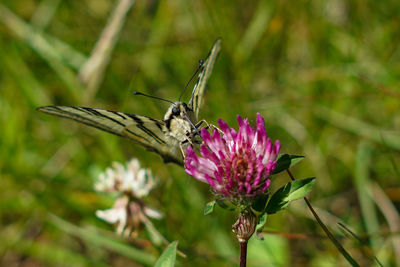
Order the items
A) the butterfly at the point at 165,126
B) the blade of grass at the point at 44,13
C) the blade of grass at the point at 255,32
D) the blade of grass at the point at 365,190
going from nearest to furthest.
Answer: the butterfly at the point at 165,126
the blade of grass at the point at 365,190
the blade of grass at the point at 255,32
the blade of grass at the point at 44,13

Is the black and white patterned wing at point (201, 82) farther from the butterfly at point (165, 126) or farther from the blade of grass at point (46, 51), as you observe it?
the blade of grass at point (46, 51)

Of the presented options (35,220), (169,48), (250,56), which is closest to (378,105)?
(250,56)

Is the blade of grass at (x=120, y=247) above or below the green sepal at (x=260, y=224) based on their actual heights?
below

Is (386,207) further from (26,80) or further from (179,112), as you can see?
(26,80)

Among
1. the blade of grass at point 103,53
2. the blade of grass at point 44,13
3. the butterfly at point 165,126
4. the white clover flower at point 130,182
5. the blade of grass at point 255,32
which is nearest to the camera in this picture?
the butterfly at point 165,126

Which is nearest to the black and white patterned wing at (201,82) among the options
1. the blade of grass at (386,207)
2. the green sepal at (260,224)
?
the green sepal at (260,224)
